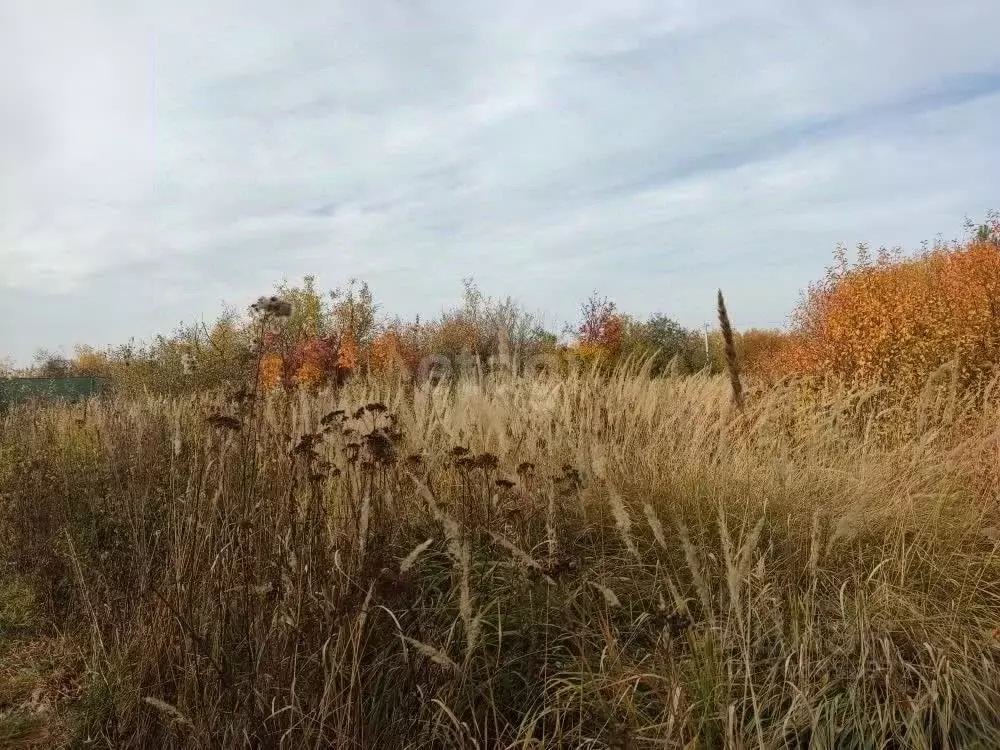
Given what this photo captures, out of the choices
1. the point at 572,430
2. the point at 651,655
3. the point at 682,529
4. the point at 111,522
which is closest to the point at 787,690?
the point at 651,655

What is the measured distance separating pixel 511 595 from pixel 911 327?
17.6ft

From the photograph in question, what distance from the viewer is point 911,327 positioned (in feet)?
22.5

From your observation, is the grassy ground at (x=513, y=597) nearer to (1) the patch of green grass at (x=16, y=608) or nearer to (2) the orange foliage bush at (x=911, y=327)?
(1) the patch of green grass at (x=16, y=608)

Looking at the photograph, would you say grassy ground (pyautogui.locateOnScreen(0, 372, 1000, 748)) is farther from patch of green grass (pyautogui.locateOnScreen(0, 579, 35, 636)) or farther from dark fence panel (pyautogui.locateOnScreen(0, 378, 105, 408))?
dark fence panel (pyautogui.locateOnScreen(0, 378, 105, 408))

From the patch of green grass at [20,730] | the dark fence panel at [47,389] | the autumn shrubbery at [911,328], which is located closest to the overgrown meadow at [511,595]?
the patch of green grass at [20,730]

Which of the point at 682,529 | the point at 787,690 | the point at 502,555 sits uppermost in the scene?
the point at 682,529

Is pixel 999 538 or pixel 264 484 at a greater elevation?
pixel 264 484

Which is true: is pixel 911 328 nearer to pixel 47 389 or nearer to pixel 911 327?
pixel 911 327

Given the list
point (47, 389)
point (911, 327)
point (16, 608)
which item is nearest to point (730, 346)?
point (911, 327)

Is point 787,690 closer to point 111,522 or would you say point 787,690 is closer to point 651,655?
point 651,655

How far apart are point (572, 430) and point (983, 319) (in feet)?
14.2

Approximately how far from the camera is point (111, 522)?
4488mm

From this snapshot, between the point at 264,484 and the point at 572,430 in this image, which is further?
the point at 572,430

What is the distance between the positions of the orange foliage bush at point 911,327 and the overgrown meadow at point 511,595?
1.99 m
